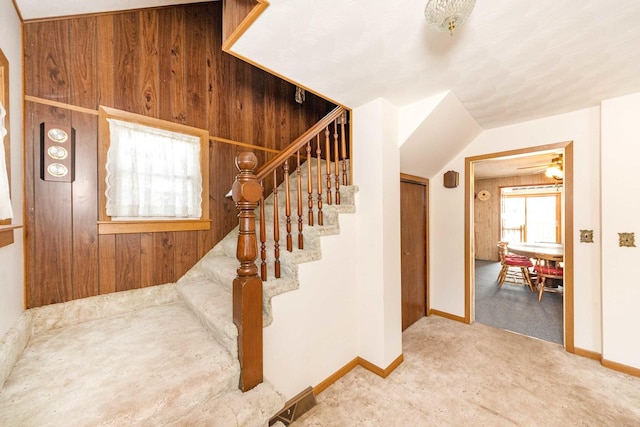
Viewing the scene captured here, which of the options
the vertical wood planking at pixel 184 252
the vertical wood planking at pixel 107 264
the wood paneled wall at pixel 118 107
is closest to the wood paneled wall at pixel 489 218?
the wood paneled wall at pixel 118 107

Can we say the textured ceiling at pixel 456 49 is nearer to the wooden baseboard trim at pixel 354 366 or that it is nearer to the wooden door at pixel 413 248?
the wooden door at pixel 413 248

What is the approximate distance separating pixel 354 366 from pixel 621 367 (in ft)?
7.44

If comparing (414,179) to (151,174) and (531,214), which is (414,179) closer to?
(151,174)

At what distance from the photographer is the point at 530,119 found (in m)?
2.51

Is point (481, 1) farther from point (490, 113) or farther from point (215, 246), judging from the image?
point (215, 246)

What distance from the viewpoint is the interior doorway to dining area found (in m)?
3.05

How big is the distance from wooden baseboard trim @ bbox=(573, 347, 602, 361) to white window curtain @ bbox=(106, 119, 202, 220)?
3880 mm

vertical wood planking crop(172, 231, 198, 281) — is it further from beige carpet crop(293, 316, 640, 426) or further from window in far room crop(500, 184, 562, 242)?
window in far room crop(500, 184, 562, 242)

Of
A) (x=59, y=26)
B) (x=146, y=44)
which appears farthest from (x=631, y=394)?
A: (x=59, y=26)

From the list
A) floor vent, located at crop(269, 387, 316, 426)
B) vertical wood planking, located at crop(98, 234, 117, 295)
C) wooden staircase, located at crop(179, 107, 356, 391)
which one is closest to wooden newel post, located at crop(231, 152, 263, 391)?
wooden staircase, located at crop(179, 107, 356, 391)

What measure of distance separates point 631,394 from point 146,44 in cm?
475

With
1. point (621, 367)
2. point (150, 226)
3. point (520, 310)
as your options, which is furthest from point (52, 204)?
point (520, 310)

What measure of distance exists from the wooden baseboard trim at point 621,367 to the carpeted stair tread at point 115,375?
311 centimetres

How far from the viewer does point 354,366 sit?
6.98 ft
